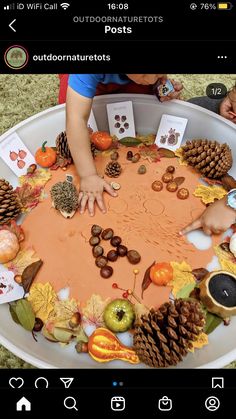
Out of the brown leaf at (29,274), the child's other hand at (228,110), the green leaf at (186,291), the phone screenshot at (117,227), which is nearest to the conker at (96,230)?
the phone screenshot at (117,227)

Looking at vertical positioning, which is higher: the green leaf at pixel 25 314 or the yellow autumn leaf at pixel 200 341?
the green leaf at pixel 25 314

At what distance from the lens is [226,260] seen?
1.02m

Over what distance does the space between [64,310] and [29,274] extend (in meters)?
0.13

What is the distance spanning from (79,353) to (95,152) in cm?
59

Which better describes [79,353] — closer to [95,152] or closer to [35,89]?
[95,152]

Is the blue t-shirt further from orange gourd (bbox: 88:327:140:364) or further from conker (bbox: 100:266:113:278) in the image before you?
orange gourd (bbox: 88:327:140:364)

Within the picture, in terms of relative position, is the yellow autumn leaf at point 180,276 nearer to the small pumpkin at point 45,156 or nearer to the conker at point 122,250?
the conker at point 122,250

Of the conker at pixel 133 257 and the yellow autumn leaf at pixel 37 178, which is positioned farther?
the yellow autumn leaf at pixel 37 178

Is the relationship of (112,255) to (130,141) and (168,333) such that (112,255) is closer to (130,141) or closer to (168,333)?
(168,333)

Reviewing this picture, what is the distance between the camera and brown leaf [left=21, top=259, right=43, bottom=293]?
0.98 metres

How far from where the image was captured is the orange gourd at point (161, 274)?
3.18ft
